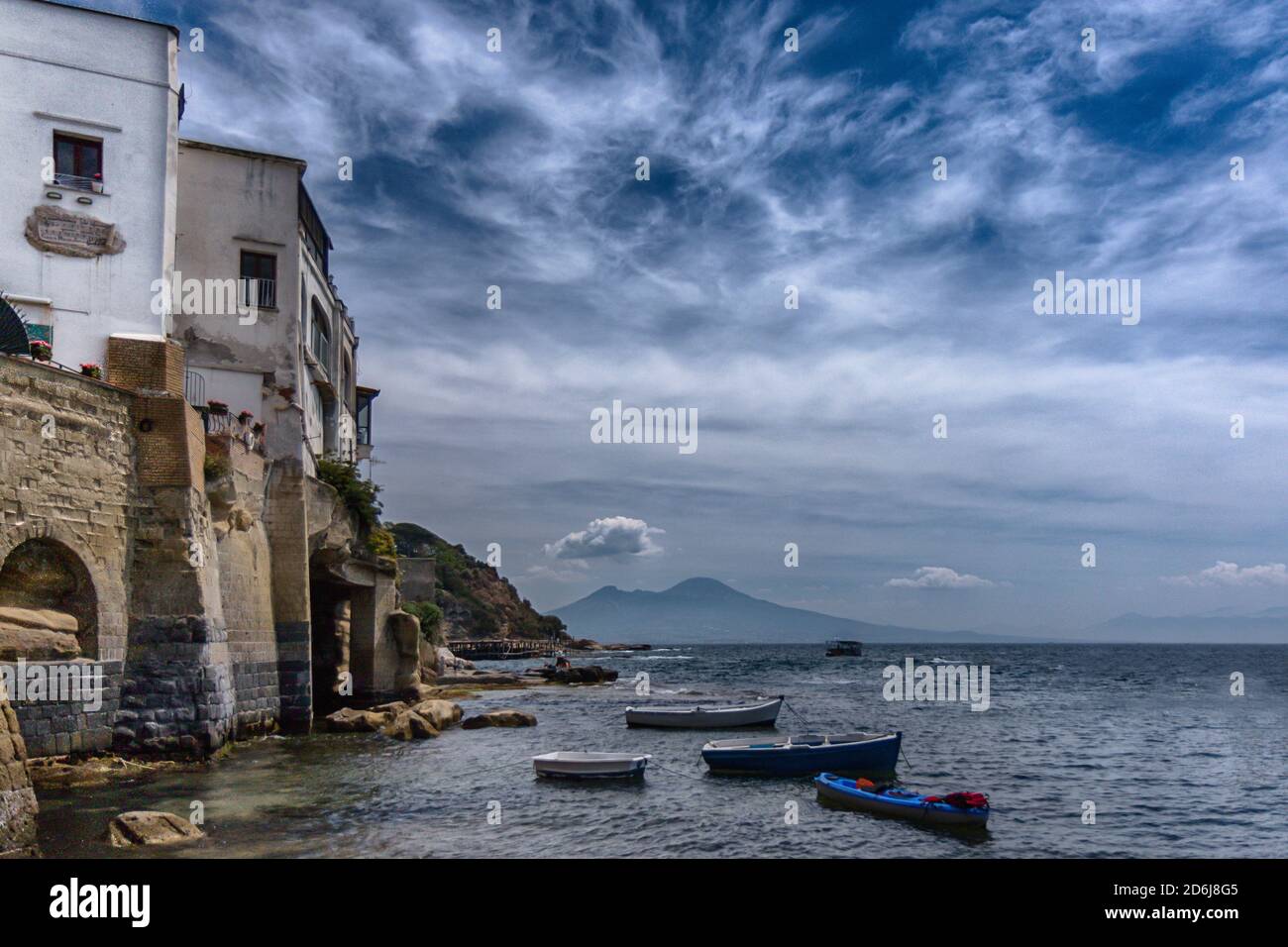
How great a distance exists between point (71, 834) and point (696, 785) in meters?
15.6

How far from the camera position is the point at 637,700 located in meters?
57.0

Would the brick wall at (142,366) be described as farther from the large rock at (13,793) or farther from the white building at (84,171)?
the large rock at (13,793)

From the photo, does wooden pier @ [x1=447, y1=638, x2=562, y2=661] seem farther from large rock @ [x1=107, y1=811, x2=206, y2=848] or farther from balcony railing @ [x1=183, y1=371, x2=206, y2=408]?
large rock @ [x1=107, y1=811, x2=206, y2=848]

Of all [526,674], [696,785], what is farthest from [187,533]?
[526,674]

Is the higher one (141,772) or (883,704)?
(141,772)

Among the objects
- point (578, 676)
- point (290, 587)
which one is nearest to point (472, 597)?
point (578, 676)

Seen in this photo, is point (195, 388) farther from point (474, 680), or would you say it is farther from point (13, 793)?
point (474, 680)

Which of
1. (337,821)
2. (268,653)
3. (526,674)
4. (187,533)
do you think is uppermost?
(187,533)

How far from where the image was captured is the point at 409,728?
32.1 meters

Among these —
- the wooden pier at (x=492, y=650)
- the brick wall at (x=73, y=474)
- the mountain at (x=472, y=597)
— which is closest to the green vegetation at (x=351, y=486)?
the brick wall at (x=73, y=474)

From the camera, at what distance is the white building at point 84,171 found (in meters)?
24.3

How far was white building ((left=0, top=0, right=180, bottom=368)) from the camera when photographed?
79.6 feet
